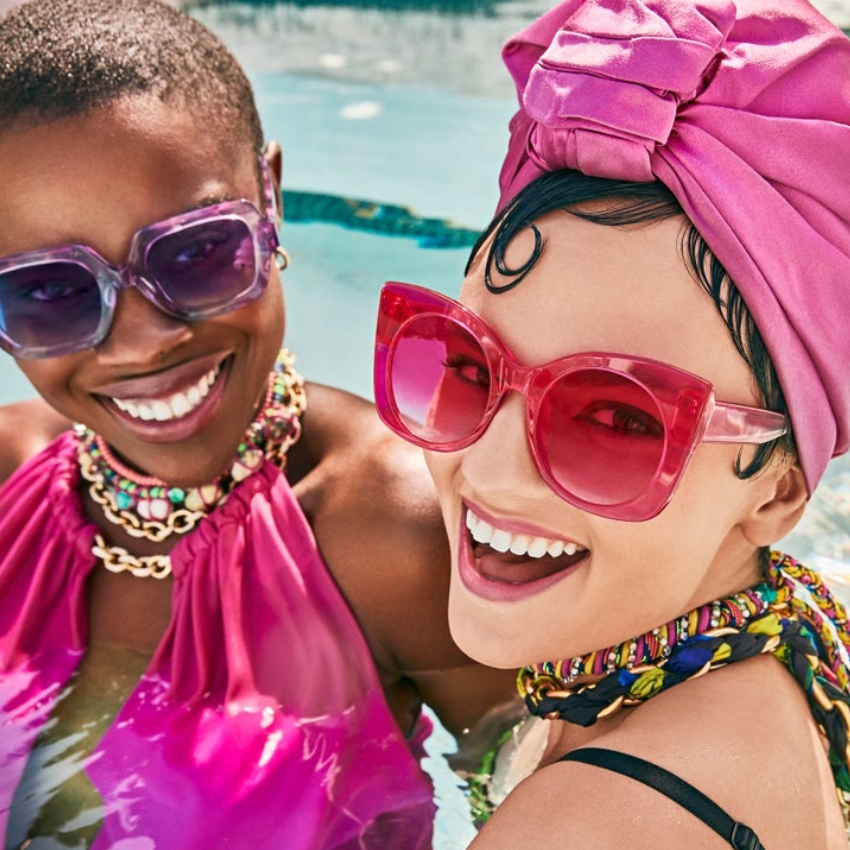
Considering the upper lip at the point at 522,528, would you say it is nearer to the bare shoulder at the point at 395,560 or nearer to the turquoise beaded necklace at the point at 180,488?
the bare shoulder at the point at 395,560

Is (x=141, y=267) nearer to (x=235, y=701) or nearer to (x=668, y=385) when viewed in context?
(x=235, y=701)

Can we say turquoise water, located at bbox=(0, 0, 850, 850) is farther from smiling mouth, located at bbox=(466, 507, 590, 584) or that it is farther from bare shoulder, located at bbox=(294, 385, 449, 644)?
smiling mouth, located at bbox=(466, 507, 590, 584)

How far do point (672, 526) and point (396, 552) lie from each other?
888mm

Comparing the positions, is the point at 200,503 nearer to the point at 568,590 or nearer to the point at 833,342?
the point at 568,590

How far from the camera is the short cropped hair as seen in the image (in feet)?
7.55

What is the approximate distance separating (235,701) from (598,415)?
120cm

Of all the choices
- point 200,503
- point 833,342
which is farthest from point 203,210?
point 833,342

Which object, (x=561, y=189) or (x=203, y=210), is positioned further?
(x=203, y=210)

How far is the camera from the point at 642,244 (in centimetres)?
163

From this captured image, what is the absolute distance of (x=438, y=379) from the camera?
1895 mm

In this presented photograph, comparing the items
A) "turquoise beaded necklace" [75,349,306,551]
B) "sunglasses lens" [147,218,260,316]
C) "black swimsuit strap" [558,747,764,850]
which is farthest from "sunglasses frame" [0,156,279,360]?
"black swimsuit strap" [558,747,764,850]

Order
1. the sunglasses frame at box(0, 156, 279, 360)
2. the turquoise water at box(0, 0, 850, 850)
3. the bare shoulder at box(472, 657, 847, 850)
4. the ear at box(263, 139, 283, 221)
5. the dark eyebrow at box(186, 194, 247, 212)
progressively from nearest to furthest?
the bare shoulder at box(472, 657, 847, 850), the sunglasses frame at box(0, 156, 279, 360), the dark eyebrow at box(186, 194, 247, 212), the ear at box(263, 139, 283, 221), the turquoise water at box(0, 0, 850, 850)

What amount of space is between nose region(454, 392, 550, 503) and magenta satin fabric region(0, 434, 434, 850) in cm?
86

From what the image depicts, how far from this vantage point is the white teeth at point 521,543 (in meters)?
1.80
